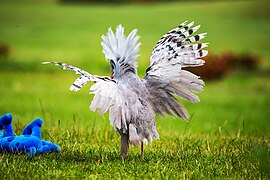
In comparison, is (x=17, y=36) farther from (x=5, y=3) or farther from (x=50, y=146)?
(x=50, y=146)

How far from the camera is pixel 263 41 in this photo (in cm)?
2389

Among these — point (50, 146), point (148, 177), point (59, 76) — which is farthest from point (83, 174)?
point (59, 76)

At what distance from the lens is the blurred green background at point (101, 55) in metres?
10.3

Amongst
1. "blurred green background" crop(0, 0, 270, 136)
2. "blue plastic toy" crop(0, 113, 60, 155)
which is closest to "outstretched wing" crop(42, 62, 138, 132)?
"blue plastic toy" crop(0, 113, 60, 155)

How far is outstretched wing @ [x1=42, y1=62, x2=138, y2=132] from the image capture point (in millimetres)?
4102

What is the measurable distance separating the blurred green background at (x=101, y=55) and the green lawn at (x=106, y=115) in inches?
1.5

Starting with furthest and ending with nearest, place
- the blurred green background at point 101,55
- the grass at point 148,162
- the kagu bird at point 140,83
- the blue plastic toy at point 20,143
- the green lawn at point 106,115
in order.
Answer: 1. the blurred green background at point 101,55
2. the blue plastic toy at point 20,143
3. the green lawn at point 106,115
4. the kagu bird at point 140,83
5. the grass at point 148,162

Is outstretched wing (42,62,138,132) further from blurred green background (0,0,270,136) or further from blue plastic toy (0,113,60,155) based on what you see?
blurred green background (0,0,270,136)

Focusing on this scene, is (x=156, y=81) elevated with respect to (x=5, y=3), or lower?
lower

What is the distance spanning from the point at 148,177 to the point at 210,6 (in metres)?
27.5

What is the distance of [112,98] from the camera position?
417 centimetres

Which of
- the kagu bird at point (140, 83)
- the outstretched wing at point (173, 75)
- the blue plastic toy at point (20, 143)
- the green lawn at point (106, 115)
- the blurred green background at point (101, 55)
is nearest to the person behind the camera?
the kagu bird at point (140, 83)

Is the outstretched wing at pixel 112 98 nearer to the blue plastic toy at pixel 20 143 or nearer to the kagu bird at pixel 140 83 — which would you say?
the kagu bird at pixel 140 83

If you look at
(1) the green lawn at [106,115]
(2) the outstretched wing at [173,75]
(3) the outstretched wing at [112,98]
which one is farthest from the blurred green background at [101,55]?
(3) the outstretched wing at [112,98]
